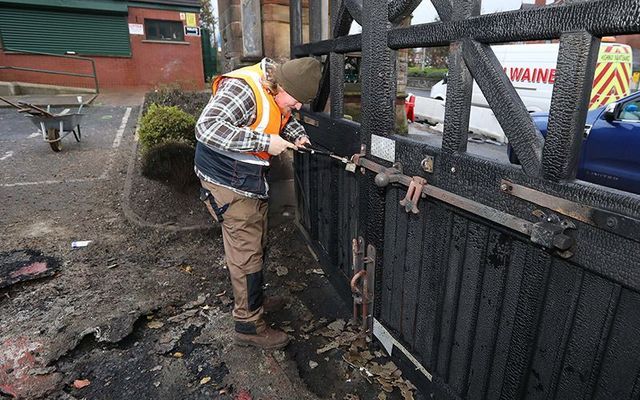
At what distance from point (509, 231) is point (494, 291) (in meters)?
0.31

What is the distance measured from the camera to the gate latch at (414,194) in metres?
2.00

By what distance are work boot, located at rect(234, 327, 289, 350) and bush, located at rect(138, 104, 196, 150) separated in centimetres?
304

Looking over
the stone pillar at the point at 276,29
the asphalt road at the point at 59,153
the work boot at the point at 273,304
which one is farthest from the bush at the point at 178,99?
the work boot at the point at 273,304

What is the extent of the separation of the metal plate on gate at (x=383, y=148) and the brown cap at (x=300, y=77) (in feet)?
1.76

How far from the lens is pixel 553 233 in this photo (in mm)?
1350

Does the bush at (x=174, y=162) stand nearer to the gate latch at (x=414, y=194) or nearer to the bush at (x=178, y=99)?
the gate latch at (x=414, y=194)

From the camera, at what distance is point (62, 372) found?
2.58 m

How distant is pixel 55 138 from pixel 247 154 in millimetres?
6896

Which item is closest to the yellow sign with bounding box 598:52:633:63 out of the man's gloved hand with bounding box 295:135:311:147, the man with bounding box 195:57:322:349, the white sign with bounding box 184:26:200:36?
the man's gloved hand with bounding box 295:135:311:147

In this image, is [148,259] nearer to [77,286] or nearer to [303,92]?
[77,286]

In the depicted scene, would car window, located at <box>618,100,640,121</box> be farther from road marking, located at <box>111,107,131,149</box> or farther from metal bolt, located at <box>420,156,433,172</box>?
road marking, located at <box>111,107,131,149</box>

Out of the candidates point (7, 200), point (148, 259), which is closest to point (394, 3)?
point (148, 259)

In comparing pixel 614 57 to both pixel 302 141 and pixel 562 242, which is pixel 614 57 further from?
pixel 562 242

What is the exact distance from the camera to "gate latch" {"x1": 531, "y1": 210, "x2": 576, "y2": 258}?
1.33 m
